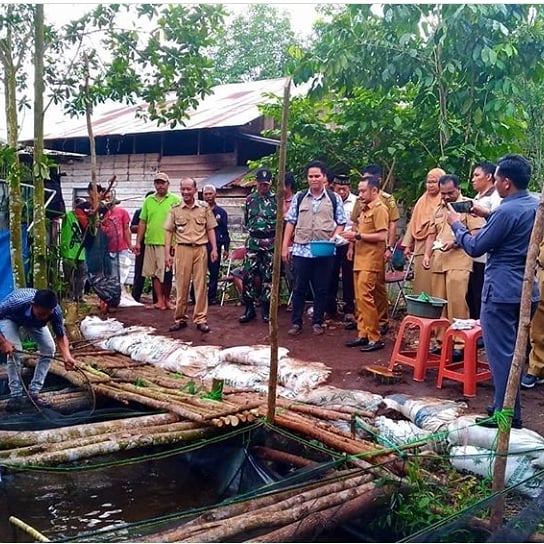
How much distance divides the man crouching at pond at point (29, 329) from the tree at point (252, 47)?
21.0 meters

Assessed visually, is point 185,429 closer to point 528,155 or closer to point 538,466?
point 538,466

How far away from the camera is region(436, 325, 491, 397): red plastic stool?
468 cm

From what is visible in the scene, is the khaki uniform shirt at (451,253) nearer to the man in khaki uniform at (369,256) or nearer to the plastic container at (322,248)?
the man in khaki uniform at (369,256)

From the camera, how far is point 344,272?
7.30m

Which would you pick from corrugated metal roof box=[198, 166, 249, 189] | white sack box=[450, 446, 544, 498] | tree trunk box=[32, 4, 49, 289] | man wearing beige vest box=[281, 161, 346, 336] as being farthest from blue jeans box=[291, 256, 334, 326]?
corrugated metal roof box=[198, 166, 249, 189]

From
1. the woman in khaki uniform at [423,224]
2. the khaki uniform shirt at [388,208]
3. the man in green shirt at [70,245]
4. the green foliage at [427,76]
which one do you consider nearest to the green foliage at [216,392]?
the woman in khaki uniform at [423,224]

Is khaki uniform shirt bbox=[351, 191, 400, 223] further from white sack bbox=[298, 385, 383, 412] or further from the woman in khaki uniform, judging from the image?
white sack bbox=[298, 385, 383, 412]

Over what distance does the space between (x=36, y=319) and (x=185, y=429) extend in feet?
5.56

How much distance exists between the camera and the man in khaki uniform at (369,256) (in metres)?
5.89

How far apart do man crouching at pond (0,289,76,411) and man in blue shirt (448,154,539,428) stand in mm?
3114

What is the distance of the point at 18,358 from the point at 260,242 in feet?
9.53

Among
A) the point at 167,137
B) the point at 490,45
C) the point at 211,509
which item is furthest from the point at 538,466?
the point at 167,137

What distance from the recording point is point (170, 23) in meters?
6.66

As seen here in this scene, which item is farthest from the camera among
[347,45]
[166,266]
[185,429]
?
[166,266]
